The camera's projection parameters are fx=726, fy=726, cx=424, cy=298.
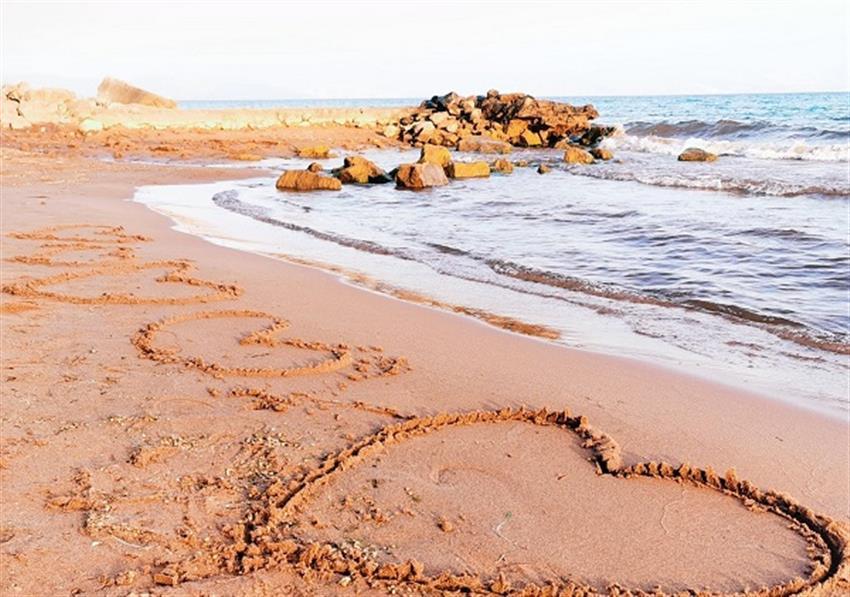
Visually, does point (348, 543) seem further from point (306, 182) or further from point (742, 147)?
point (742, 147)

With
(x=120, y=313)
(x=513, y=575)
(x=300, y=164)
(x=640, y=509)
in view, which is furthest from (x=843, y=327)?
(x=300, y=164)

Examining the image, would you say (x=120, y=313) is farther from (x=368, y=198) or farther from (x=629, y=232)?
(x=368, y=198)

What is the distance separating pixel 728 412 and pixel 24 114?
36.9m

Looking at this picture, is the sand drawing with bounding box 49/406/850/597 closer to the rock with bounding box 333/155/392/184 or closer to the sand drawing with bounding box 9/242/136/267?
the sand drawing with bounding box 9/242/136/267

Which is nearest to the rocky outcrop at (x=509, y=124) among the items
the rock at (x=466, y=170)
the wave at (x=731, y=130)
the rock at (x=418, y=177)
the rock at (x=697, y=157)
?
the wave at (x=731, y=130)

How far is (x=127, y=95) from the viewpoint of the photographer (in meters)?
44.8

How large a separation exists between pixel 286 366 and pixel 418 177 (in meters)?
12.5

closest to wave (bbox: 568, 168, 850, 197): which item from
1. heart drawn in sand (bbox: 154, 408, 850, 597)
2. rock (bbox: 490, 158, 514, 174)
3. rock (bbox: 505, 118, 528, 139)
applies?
rock (bbox: 490, 158, 514, 174)

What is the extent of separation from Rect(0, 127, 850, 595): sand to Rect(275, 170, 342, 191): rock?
10665mm

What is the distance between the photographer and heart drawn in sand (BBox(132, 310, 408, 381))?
4430mm

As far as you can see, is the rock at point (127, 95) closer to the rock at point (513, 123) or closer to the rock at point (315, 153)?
the rock at point (513, 123)

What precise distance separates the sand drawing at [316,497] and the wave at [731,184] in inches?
469

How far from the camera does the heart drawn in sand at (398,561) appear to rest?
2.45m

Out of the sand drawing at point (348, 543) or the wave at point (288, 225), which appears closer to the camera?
the sand drawing at point (348, 543)
